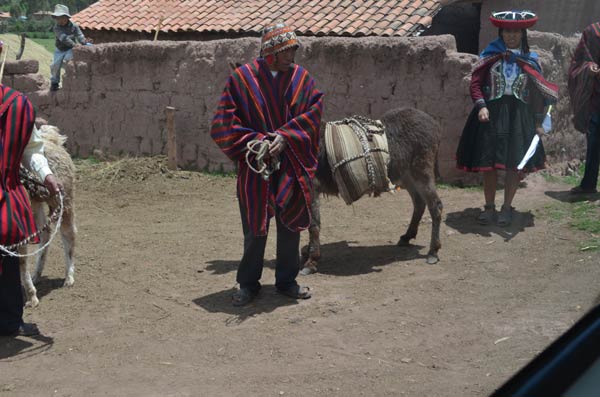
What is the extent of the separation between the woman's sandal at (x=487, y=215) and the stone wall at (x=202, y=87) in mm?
1531

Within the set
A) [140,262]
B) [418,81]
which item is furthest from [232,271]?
[418,81]

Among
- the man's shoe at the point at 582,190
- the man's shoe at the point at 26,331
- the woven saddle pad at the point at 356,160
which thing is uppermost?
the woven saddle pad at the point at 356,160

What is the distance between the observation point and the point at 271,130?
18.0 feet

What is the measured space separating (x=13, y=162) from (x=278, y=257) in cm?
200

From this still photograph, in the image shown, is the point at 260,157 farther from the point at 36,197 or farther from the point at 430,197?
the point at 430,197

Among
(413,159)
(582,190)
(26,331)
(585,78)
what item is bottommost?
(26,331)

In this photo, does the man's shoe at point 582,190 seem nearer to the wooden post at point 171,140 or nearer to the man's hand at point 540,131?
the man's hand at point 540,131

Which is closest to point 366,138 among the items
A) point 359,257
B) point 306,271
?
point 359,257

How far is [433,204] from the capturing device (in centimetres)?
673

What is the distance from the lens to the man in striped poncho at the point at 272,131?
537 centimetres

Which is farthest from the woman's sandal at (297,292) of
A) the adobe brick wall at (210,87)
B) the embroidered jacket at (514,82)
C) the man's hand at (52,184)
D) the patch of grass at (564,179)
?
the patch of grass at (564,179)

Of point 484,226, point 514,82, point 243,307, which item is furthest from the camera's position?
point 484,226

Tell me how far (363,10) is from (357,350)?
10.6 metres

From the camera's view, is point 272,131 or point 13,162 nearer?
point 13,162
